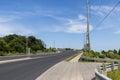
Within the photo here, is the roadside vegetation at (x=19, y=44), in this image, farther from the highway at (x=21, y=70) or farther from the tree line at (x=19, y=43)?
the highway at (x=21, y=70)

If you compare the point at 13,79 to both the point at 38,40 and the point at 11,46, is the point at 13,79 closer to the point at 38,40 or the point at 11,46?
the point at 11,46

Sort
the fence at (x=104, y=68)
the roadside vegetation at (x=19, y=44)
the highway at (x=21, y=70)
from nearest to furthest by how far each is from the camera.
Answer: the fence at (x=104, y=68) → the highway at (x=21, y=70) → the roadside vegetation at (x=19, y=44)

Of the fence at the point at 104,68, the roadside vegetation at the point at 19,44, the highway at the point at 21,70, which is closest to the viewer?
the fence at the point at 104,68

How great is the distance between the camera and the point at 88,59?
4984cm

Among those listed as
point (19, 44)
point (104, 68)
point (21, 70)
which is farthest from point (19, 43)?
point (104, 68)

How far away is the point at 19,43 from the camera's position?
125m

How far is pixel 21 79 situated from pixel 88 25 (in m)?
44.5

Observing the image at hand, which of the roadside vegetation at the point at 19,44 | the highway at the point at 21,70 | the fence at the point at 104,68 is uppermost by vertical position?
the roadside vegetation at the point at 19,44

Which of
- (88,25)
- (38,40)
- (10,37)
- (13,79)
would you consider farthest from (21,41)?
(13,79)

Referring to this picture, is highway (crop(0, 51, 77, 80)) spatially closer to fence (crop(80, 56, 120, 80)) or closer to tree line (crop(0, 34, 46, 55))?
fence (crop(80, 56, 120, 80))

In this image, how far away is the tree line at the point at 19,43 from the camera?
11028 centimetres

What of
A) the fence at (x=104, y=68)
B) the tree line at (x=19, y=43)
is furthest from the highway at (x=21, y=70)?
the tree line at (x=19, y=43)

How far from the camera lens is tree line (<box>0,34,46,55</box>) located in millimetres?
110275

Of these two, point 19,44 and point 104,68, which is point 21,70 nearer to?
point 104,68
